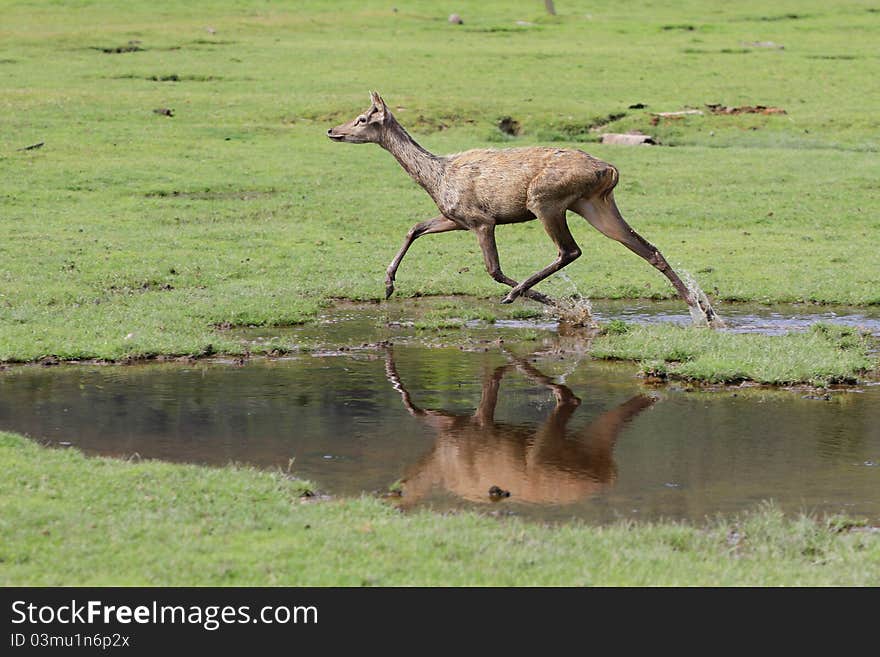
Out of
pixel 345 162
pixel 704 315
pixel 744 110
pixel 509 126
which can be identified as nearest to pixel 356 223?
pixel 345 162

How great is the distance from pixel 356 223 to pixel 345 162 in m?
4.94

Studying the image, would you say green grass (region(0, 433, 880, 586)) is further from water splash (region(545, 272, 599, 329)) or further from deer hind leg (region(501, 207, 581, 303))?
deer hind leg (region(501, 207, 581, 303))

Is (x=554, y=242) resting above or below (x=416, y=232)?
above

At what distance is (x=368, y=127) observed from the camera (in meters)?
14.6

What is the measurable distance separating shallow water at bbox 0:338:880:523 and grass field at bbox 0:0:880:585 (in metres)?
0.53

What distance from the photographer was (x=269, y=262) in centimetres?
1756

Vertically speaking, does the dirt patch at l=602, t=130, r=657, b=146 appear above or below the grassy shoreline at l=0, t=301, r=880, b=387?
below

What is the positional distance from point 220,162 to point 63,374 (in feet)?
46.2

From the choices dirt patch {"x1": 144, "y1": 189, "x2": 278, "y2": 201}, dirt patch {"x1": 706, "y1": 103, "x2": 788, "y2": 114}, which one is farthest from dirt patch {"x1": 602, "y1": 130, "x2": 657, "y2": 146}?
dirt patch {"x1": 144, "y1": 189, "x2": 278, "y2": 201}

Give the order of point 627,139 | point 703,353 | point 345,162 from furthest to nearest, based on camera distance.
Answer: point 627,139 → point 345,162 → point 703,353

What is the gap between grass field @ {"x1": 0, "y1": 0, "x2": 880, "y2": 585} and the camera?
22.4ft

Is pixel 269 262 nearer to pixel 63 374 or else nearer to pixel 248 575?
pixel 63 374

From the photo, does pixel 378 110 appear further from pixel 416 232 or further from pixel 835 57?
pixel 835 57

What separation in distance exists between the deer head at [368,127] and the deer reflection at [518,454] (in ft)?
13.9
